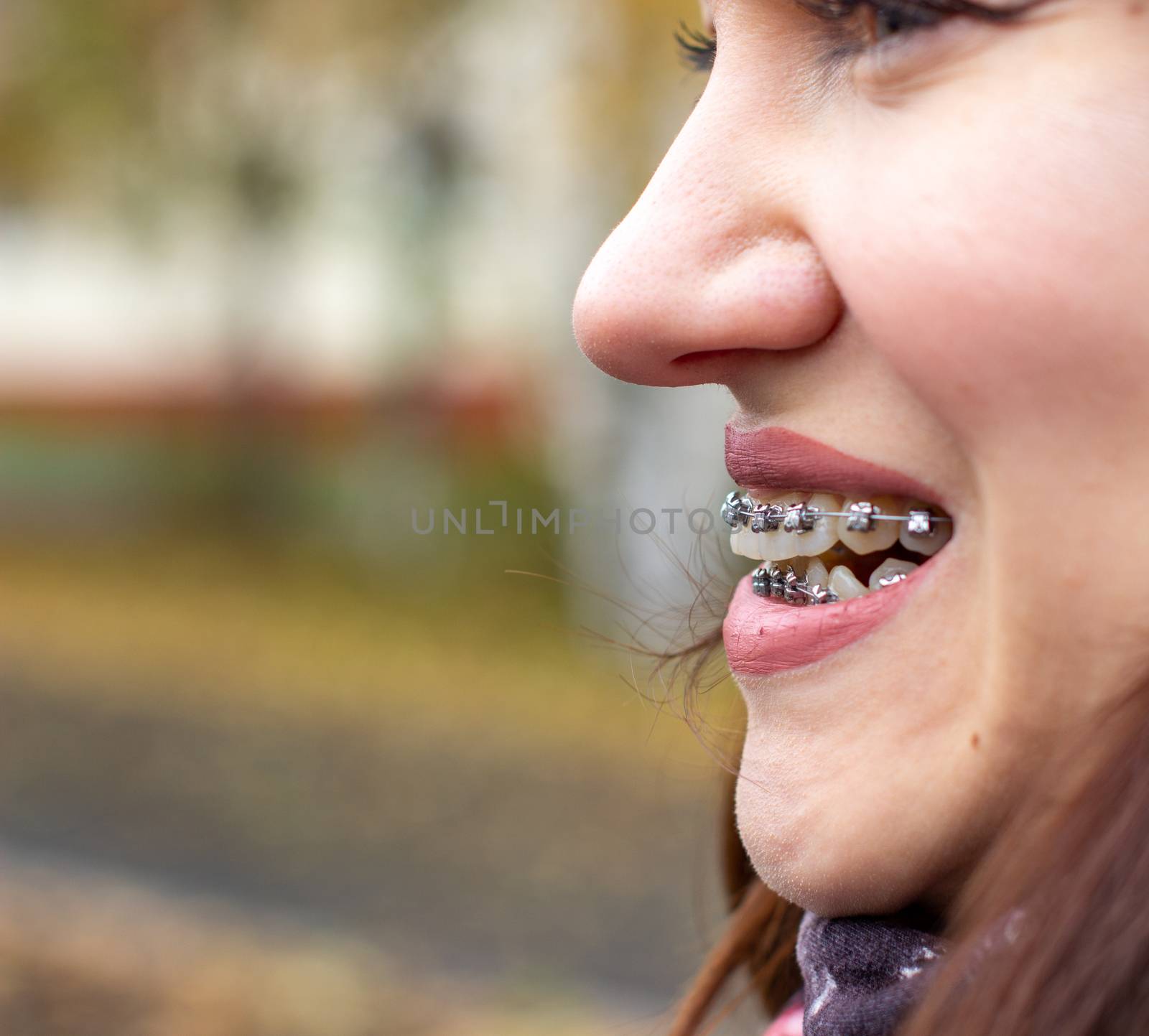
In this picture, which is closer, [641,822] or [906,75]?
[906,75]

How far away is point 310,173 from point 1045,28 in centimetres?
1212

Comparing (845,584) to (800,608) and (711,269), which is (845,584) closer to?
(800,608)

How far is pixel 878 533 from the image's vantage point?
1087mm

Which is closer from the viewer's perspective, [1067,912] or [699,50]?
[1067,912]

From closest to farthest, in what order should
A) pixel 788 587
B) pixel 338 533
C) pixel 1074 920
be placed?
pixel 1074 920
pixel 788 587
pixel 338 533

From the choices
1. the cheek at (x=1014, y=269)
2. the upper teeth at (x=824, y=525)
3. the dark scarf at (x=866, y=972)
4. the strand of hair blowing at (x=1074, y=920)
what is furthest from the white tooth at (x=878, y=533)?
the dark scarf at (x=866, y=972)

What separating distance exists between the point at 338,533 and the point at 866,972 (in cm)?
1190

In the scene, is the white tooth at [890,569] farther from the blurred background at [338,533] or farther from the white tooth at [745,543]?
the blurred background at [338,533]

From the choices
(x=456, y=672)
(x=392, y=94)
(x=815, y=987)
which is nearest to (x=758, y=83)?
(x=815, y=987)

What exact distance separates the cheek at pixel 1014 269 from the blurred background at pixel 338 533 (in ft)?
2.01

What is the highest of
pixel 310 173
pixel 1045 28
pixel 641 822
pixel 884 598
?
pixel 1045 28

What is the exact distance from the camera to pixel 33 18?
11406 mm

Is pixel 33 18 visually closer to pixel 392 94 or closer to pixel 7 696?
pixel 392 94

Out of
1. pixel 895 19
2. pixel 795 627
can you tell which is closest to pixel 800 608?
pixel 795 627
